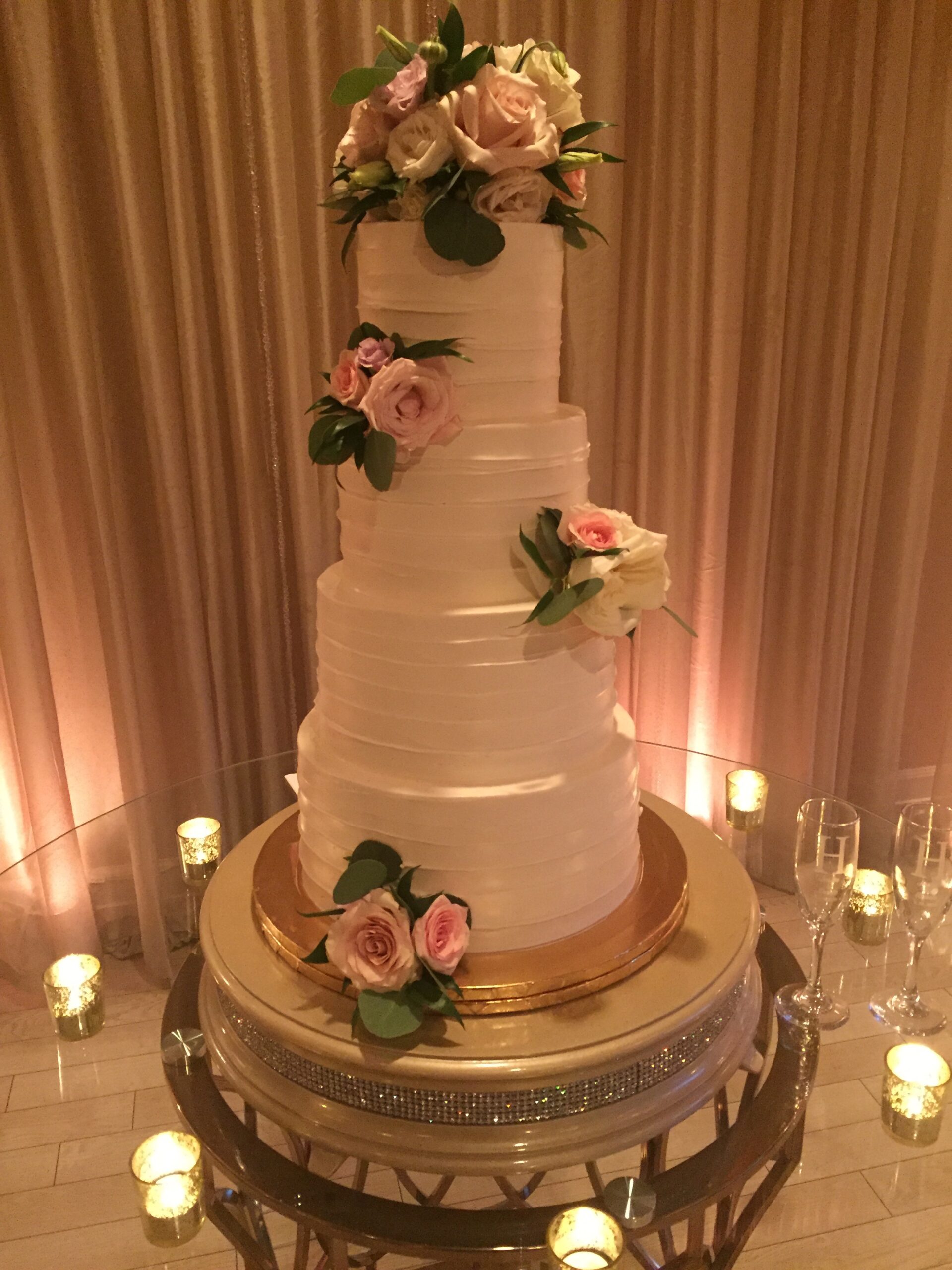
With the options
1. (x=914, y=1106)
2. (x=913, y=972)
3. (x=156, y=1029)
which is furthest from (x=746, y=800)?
(x=156, y=1029)

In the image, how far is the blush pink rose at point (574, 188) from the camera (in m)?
1.17

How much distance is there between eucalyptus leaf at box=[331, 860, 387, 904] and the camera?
3.83 feet

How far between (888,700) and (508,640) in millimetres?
2157

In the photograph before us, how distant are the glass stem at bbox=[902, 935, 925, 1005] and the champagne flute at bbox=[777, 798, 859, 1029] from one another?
14 centimetres

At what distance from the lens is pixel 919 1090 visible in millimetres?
1314

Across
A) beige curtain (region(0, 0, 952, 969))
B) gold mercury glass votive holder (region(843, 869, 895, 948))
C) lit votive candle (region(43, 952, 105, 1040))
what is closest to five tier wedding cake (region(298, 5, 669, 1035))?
lit votive candle (region(43, 952, 105, 1040))

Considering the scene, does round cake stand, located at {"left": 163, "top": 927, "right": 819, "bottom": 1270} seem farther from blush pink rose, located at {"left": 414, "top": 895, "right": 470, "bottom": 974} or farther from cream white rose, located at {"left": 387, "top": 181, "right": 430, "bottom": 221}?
cream white rose, located at {"left": 387, "top": 181, "right": 430, "bottom": 221}

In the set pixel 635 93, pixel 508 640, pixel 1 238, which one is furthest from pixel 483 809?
pixel 635 93

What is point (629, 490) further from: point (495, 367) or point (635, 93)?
point (495, 367)

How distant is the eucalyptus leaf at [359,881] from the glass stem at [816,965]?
2.42 feet

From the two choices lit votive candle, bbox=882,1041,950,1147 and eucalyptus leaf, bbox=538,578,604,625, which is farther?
lit votive candle, bbox=882,1041,950,1147

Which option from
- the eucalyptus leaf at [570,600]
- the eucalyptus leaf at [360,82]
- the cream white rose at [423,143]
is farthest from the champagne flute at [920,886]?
the eucalyptus leaf at [360,82]

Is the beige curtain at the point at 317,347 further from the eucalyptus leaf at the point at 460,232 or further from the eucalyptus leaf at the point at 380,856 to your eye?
the eucalyptus leaf at the point at 460,232

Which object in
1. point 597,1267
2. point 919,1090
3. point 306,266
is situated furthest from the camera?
point 306,266
